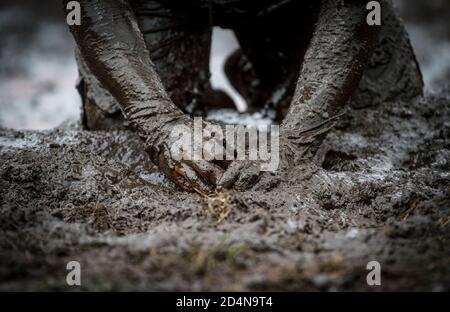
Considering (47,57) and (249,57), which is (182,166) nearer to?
(249,57)

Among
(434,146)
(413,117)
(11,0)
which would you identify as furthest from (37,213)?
(11,0)

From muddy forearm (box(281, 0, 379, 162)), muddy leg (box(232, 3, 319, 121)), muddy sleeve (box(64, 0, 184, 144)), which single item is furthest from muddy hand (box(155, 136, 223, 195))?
muddy leg (box(232, 3, 319, 121))

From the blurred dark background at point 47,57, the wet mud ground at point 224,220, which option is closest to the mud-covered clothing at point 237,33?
the wet mud ground at point 224,220

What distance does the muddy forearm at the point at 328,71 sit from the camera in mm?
1511

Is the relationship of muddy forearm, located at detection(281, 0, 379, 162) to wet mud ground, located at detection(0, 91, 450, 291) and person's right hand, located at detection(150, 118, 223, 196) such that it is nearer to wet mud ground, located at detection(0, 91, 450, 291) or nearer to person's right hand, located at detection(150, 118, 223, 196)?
wet mud ground, located at detection(0, 91, 450, 291)

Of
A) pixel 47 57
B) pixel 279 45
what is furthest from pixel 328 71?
pixel 47 57

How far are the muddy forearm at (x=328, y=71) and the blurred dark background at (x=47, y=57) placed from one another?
1.22 metres

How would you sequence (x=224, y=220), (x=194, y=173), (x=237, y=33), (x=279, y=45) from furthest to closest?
(x=237, y=33), (x=279, y=45), (x=194, y=173), (x=224, y=220)

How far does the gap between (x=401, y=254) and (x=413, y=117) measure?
4.13 ft

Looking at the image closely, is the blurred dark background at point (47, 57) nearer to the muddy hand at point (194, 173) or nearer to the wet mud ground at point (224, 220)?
the wet mud ground at point (224, 220)

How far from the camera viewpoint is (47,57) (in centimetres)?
436

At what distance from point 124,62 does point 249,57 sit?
4.26ft

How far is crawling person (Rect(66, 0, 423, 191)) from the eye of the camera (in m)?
1.47
